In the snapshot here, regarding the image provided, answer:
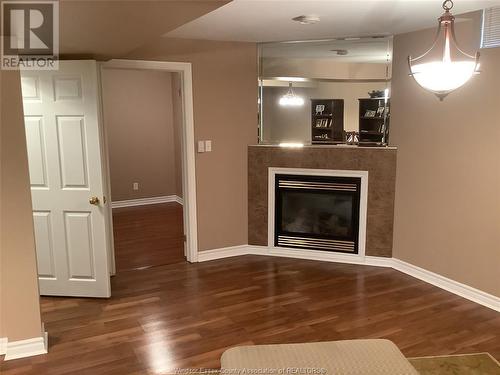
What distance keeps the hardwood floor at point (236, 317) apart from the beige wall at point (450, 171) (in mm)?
343

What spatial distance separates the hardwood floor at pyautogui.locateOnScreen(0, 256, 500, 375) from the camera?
292cm

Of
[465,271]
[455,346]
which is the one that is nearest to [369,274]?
[465,271]

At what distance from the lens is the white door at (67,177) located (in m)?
3.43

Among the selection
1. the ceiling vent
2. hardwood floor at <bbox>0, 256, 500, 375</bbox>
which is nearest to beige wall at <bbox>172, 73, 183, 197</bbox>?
hardwood floor at <bbox>0, 256, 500, 375</bbox>

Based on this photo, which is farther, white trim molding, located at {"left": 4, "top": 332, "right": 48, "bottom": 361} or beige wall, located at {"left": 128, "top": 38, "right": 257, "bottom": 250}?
beige wall, located at {"left": 128, "top": 38, "right": 257, "bottom": 250}

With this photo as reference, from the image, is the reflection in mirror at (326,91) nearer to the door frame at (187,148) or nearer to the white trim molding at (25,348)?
the door frame at (187,148)

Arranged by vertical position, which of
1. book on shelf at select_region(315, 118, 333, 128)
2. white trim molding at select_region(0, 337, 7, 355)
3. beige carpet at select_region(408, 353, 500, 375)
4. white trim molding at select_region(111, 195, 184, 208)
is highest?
book on shelf at select_region(315, 118, 333, 128)

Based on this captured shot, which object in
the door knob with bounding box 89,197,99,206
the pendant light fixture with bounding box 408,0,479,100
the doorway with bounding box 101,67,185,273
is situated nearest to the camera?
the pendant light fixture with bounding box 408,0,479,100

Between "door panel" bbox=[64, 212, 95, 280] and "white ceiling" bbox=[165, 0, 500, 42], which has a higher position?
"white ceiling" bbox=[165, 0, 500, 42]

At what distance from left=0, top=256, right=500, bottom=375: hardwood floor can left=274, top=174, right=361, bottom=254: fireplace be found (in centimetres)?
42

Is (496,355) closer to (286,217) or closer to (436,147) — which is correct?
(436,147)

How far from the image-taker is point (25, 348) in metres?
2.89

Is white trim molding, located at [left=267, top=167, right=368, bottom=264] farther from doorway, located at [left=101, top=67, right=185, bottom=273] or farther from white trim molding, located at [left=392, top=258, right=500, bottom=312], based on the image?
doorway, located at [left=101, top=67, right=185, bottom=273]

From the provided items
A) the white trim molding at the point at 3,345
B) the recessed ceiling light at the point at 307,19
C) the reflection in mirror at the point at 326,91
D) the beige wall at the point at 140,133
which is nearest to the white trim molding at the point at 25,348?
the white trim molding at the point at 3,345
